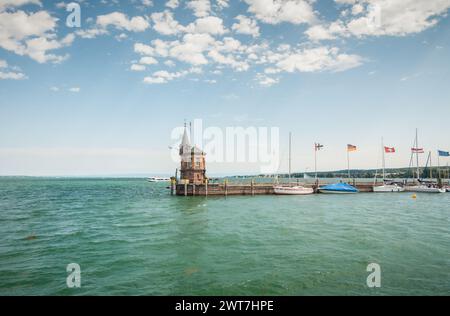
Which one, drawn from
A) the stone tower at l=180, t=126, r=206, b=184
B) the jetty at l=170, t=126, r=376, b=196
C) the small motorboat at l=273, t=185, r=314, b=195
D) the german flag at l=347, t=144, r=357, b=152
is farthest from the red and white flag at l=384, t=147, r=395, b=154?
the stone tower at l=180, t=126, r=206, b=184

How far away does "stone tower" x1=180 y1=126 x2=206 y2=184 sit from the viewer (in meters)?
54.7

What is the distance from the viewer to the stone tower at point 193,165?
5472cm

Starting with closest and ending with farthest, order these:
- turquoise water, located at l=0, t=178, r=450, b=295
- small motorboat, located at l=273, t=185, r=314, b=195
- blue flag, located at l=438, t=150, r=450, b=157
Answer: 1. turquoise water, located at l=0, t=178, r=450, b=295
2. small motorboat, located at l=273, t=185, r=314, b=195
3. blue flag, located at l=438, t=150, r=450, b=157

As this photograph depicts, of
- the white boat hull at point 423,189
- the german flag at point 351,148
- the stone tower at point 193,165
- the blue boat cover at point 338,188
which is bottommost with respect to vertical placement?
the white boat hull at point 423,189

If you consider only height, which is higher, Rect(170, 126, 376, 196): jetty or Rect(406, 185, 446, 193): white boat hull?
Rect(170, 126, 376, 196): jetty

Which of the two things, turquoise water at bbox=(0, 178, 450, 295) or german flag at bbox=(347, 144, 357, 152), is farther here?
german flag at bbox=(347, 144, 357, 152)

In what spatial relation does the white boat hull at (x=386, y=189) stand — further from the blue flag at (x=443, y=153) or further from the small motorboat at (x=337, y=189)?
the blue flag at (x=443, y=153)

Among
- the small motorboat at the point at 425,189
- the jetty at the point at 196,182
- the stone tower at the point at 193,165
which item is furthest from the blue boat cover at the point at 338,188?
the stone tower at the point at 193,165

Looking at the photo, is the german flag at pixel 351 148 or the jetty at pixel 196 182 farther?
the german flag at pixel 351 148

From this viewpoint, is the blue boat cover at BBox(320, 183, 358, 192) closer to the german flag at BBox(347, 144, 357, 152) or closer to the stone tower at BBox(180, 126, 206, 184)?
the german flag at BBox(347, 144, 357, 152)

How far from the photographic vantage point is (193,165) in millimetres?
54531

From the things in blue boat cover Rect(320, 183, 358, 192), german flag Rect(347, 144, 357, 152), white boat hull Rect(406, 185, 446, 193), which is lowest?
white boat hull Rect(406, 185, 446, 193)
